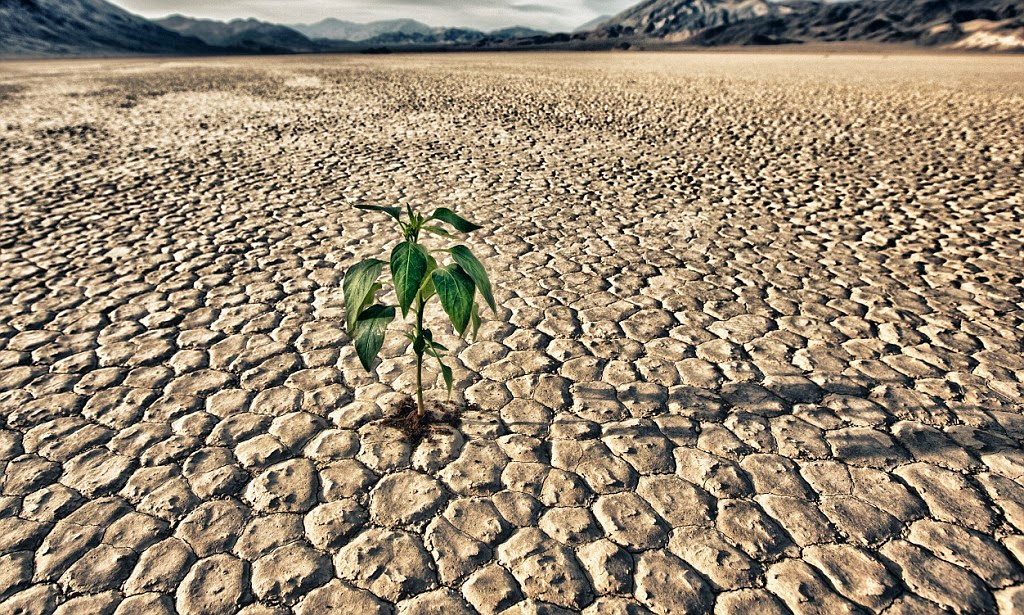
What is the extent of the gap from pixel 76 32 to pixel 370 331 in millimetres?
131044

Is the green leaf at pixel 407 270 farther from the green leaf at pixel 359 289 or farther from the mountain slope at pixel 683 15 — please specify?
the mountain slope at pixel 683 15

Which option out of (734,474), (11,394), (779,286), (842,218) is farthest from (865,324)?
(11,394)

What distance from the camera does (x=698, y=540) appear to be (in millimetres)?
1846

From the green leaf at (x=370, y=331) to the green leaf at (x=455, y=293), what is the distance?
25 centimetres

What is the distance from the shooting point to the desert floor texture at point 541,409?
5.68ft

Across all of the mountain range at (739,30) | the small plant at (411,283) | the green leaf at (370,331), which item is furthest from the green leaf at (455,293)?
the mountain range at (739,30)

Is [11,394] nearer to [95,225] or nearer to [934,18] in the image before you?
[95,225]

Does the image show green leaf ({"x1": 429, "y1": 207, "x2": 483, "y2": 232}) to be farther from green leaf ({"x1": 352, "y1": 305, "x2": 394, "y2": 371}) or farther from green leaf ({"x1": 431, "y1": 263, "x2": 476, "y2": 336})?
green leaf ({"x1": 352, "y1": 305, "x2": 394, "y2": 371})

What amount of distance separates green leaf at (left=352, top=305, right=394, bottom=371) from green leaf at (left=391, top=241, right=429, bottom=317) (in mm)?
220

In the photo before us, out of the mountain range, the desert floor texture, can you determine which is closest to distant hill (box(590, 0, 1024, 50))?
the mountain range

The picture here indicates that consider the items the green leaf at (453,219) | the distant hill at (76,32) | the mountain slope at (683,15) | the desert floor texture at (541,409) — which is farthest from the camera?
the mountain slope at (683,15)

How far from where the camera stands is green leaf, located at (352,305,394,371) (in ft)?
6.35

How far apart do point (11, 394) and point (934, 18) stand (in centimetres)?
12346

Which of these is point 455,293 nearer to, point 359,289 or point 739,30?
point 359,289
